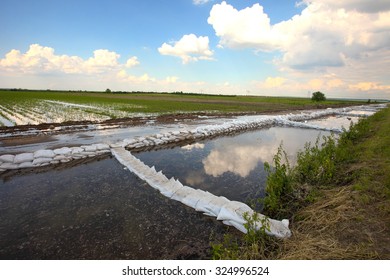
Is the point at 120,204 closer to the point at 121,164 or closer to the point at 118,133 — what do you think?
the point at 121,164

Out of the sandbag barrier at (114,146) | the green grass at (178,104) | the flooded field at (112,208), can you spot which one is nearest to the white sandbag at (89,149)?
the sandbag barrier at (114,146)

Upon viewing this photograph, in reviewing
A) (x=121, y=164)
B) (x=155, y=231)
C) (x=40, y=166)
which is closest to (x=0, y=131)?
(x=40, y=166)

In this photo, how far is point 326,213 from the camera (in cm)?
372

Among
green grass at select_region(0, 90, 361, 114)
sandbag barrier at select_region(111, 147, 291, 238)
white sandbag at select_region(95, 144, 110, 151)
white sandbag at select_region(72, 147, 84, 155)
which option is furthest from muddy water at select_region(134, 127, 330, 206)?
green grass at select_region(0, 90, 361, 114)

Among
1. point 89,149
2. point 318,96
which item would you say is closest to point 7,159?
point 89,149

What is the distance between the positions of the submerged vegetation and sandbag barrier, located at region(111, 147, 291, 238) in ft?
0.69

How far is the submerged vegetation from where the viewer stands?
285 centimetres

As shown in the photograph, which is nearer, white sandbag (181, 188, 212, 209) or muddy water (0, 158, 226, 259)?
muddy water (0, 158, 226, 259)

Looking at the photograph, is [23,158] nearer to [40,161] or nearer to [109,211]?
[40,161]

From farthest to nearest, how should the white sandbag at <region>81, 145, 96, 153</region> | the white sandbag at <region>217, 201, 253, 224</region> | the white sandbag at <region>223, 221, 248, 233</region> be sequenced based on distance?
the white sandbag at <region>81, 145, 96, 153</region>, the white sandbag at <region>217, 201, 253, 224</region>, the white sandbag at <region>223, 221, 248, 233</region>

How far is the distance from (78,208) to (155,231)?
6.17 ft

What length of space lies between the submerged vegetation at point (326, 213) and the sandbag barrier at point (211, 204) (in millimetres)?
209

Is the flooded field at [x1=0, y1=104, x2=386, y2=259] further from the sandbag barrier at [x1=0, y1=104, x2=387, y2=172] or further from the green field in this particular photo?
the green field

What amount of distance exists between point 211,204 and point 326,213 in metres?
1.97
